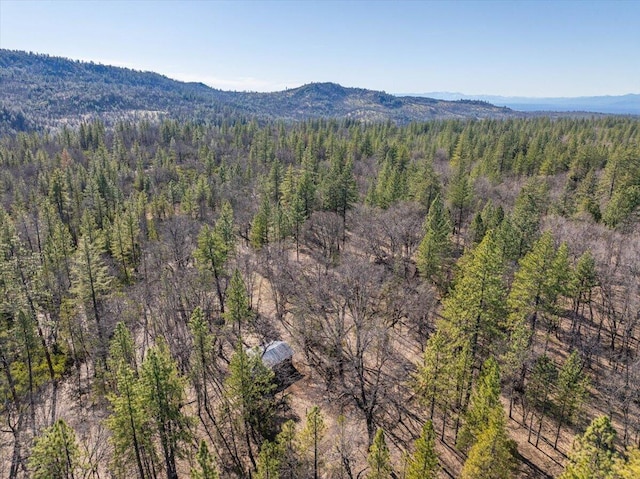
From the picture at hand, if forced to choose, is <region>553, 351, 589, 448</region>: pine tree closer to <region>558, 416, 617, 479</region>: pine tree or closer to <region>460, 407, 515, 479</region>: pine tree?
<region>460, 407, 515, 479</region>: pine tree

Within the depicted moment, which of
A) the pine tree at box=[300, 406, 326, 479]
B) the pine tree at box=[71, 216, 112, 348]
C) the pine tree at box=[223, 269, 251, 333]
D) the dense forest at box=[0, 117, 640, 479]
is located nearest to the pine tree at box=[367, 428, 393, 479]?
the dense forest at box=[0, 117, 640, 479]

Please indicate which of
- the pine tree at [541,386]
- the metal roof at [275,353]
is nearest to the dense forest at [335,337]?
the pine tree at [541,386]

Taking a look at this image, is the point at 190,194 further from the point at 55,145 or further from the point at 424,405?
the point at 55,145

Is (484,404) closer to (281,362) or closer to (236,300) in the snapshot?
(281,362)

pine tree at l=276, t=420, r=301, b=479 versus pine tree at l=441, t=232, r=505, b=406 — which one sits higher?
pine tree at l=441, t=232, r=505, b=406

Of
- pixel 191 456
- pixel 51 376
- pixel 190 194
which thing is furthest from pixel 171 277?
pixel 190 194

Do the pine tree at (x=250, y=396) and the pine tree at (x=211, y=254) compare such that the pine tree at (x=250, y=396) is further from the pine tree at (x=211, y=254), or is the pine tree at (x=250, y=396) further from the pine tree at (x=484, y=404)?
the pine tree at (x=211, y=254)

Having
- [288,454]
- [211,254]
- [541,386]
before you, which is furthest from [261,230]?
[541,386]

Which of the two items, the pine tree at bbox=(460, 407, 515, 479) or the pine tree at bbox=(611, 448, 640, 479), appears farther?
the pine tree at bbox=(460, 407, 515, 479)
